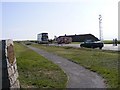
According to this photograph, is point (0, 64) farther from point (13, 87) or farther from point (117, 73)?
point (117, 73)

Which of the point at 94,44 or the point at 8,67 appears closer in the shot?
the point at 8,67

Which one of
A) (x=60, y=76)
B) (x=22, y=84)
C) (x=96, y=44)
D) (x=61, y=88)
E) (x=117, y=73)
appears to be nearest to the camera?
(x=61, y=88)

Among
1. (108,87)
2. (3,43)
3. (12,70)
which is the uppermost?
(3,43)

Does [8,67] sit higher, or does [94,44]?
[8,67]

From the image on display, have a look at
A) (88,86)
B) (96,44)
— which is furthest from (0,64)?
(96,44)

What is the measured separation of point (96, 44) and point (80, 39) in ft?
257

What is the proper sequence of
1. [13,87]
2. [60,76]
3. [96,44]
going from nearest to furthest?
[13,87]
[60,76]
[96,44]

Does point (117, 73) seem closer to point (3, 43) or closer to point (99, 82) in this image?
point (99, 82)

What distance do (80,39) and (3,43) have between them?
11801 cm

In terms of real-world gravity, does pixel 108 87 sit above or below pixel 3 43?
below

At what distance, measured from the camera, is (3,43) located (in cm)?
946

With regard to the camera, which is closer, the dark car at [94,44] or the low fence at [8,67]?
the low fence at [8,67]

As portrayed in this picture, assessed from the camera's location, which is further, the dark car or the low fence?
the dark car

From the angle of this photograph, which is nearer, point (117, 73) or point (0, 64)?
point (0, 64)
